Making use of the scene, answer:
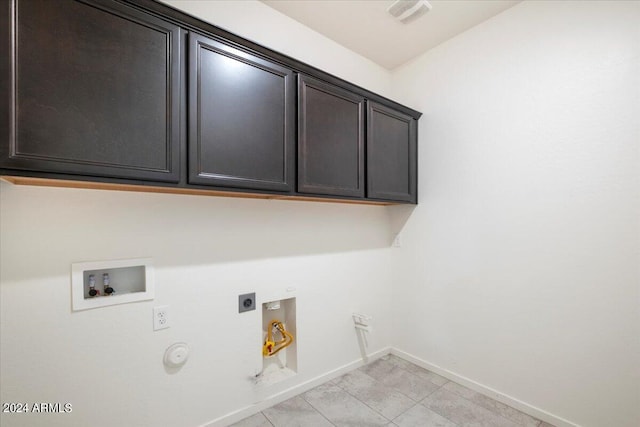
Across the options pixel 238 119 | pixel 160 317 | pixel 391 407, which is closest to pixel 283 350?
pixel 391 407

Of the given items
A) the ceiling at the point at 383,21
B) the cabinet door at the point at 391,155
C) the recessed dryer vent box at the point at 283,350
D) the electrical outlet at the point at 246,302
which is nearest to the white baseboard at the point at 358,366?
the recessed dryer vent box at the point at 283,350

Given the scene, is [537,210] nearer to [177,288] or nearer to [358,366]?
[358,366]

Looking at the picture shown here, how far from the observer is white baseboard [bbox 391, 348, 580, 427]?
1.76 metres

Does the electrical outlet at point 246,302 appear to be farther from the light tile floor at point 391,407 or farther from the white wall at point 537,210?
the white wall at point 537,210

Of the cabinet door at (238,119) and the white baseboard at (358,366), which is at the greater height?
A: the cabinet door at (238,119)

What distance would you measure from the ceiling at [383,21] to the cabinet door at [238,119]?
748 mm

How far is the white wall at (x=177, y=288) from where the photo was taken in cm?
124

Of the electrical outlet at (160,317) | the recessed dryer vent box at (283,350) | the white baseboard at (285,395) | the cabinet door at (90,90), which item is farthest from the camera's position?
the recessed dryer vent box at (283,350)

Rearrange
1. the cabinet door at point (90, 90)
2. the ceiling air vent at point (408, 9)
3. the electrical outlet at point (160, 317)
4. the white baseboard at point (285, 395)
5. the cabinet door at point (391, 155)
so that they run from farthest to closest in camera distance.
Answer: the cabinet door at point (391, 155) < the ceiling air vent at point (408, 9) < the white baseboard at point (285, 395) < the electrical outlet at point (160, 317) < the cabinet door at point (90, 90)

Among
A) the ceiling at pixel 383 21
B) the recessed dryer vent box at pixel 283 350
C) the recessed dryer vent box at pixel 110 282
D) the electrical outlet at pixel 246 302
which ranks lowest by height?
the recessed dryer vent box at pixel 283 350

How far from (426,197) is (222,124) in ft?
5.87

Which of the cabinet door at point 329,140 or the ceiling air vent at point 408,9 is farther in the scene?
the ceiling air vent at point 408,9

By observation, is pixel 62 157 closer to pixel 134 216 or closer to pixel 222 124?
pixel 134 216

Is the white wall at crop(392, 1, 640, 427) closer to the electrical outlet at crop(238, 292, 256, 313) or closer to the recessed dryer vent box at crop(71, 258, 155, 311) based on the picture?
the electrical outlet at crop(238, 292, 256, 313)
